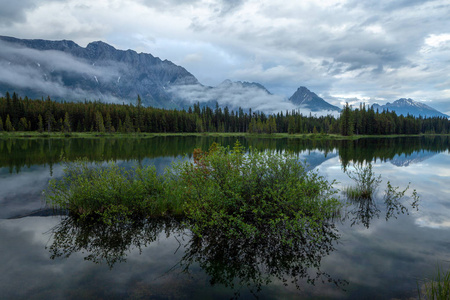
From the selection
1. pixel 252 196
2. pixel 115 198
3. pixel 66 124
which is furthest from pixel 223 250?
pixel 66 124

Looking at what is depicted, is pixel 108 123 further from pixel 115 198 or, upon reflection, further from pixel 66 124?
pixel 115 198

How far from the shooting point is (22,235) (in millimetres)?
14852

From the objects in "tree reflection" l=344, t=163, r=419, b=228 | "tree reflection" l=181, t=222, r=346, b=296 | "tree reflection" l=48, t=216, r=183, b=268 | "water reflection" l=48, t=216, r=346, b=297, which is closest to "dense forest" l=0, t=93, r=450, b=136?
"tree reflection" l=344, t=163, r=419, b=228

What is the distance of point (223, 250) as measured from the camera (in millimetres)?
12789

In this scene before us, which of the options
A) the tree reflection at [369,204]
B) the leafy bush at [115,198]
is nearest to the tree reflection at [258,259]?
the leafy bush at [115,198]

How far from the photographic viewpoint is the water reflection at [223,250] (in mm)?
10898

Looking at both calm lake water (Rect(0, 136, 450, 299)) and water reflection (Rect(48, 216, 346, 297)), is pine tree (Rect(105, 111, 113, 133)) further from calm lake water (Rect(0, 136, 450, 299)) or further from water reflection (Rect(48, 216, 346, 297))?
water reflection (Rect(48, 216, 346, 297))

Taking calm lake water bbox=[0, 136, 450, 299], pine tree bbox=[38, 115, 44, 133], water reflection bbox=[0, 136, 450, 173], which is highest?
pine tree bbox=[38, 115, 44, 133]

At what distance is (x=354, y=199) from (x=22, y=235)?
25375mm

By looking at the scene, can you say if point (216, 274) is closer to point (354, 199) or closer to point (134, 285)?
point (134, 285)

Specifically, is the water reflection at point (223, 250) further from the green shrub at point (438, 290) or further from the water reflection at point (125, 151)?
the water reflection at point (125, 151)

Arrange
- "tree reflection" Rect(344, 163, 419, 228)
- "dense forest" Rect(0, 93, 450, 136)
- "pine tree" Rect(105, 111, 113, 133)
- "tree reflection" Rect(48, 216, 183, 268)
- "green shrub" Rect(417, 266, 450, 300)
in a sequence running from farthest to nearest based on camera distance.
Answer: "pine tree" Rect(105, 111, 113, 133) → "dense forest" Rect(0, 93, 450, 136) → "tree reflection" Rect(344, 163, 419, 228) → "tree reflection" Rect(48, 216, 183, 268) → "green shrub" Rect(417, 266, 450, 300)

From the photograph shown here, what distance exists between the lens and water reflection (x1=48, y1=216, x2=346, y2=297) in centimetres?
1090

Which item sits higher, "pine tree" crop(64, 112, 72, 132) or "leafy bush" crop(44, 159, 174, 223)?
"pine tree" crop(64, 112, 72, 132)
